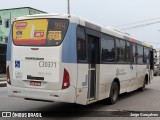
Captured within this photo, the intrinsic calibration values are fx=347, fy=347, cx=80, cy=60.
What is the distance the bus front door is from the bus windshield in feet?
3.91

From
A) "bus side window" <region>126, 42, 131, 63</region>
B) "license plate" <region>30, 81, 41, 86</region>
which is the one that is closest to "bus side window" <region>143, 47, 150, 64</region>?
"bus side window" <region>126, 42, 131, 63</region>

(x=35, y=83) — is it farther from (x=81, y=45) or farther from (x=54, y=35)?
(x=81, y=45)

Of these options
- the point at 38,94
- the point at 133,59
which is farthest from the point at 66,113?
the point at 133,59

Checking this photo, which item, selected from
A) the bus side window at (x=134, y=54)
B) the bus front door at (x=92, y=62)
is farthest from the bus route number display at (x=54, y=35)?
the bus side window at (x=134, y=54)

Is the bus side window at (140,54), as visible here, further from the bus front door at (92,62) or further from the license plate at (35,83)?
the license plate at (35,83)

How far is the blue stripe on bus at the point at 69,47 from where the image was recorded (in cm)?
927

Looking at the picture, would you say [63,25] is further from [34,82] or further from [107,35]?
[107,35]

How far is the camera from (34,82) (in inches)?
380

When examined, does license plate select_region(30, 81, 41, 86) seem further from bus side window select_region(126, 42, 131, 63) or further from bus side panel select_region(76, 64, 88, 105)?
bus side window select_region(126, 42, 131, 63)

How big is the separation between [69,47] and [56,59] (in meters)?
0.48

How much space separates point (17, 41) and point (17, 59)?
0.55 metres

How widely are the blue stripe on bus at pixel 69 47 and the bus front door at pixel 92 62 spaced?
107cm

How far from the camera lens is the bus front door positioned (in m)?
10.5

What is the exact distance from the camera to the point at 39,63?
9594 mm
